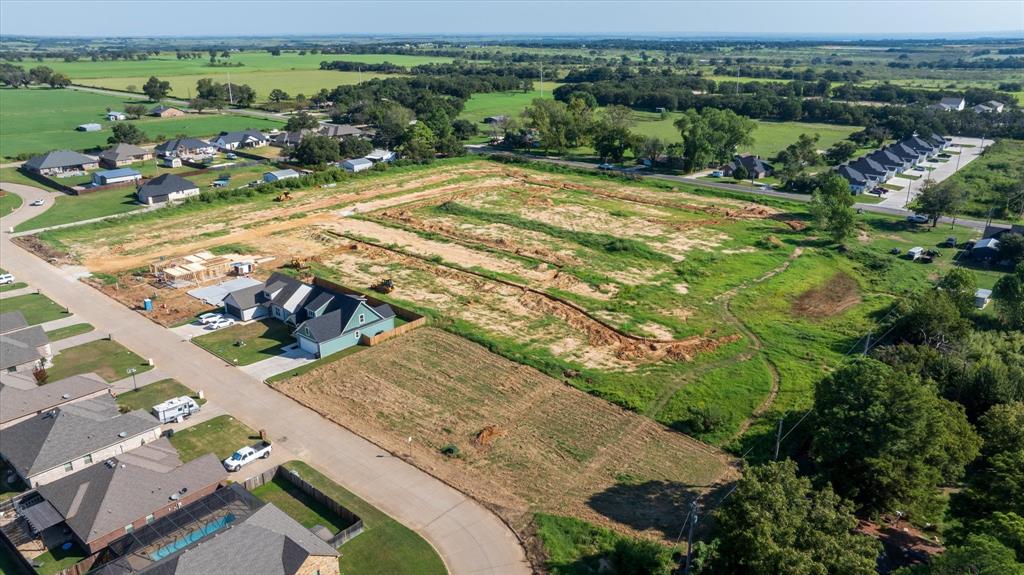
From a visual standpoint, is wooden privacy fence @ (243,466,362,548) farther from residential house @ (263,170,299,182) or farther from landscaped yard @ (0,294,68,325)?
residential house @ (263,170,299,182)

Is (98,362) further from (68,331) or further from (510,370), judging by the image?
(510,370)

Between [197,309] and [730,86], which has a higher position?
[730,86]

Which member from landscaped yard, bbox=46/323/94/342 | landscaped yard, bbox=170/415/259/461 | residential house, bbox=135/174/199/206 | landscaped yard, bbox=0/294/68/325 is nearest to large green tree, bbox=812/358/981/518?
landscaped yard, bbox=170/415/259/461

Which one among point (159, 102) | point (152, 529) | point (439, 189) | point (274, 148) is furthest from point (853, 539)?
point (159, 102)

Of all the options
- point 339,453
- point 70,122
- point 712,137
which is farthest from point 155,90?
point 339,453

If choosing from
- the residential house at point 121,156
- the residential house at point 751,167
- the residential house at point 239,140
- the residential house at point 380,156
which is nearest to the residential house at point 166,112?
the residential house at point 239,140

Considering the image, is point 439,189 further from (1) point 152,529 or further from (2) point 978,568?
(2) point 978,568

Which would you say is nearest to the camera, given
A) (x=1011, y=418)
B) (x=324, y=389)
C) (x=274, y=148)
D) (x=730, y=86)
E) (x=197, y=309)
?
(x=1011, y=418)
